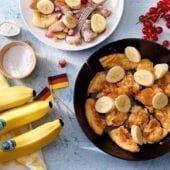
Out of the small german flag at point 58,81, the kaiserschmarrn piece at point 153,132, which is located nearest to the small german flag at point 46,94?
the small german flag at point 58,81

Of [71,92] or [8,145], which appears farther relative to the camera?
[71,92]

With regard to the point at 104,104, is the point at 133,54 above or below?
Result: above

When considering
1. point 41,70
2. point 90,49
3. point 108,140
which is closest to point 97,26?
point 90,49

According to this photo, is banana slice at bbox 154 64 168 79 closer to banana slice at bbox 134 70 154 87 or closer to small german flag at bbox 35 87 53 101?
banana slice at bbox 134 70 154 87

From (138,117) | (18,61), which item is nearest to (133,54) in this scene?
(138,117)

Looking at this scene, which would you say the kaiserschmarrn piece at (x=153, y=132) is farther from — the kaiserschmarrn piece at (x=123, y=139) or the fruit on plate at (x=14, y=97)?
the fruit on plate at (x=14, y=97)

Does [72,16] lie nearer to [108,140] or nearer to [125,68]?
[125,68]

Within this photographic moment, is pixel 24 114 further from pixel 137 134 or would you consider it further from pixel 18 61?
pixel 137 134

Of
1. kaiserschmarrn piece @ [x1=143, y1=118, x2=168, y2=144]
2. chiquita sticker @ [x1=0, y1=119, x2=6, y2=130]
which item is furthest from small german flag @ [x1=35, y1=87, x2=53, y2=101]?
kaiserschmarrn piece @ [x1=143, y1=118, x2=168, y2=144]
